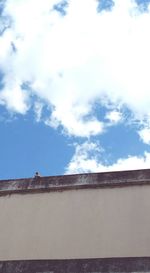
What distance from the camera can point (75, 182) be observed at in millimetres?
7809

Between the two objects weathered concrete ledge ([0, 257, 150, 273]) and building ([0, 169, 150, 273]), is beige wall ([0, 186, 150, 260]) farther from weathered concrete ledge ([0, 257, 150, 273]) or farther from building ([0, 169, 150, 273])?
weathered concrete ledge ([0, 257, 150, 273])

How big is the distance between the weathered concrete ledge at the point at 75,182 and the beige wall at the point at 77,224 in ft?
0.36

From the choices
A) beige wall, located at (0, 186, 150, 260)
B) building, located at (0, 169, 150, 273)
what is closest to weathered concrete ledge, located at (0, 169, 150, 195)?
building, located at (0, 169, 150, 273)

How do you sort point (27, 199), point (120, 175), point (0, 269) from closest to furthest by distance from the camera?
1. point (0, 269)
2. point (120, 175)
3. point (27, 199)

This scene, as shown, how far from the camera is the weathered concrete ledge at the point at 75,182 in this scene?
24.6 ft

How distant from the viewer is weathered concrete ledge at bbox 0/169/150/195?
7508mm

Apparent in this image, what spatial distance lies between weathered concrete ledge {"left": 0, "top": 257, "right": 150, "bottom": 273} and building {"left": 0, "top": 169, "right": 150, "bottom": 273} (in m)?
2.91

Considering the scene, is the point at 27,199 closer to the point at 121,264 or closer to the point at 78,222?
the point at 78,222

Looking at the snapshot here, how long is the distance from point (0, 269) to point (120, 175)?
3.96 m

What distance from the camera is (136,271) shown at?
3.67 metres

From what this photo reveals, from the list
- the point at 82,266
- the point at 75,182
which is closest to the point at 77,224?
the point at 75,182

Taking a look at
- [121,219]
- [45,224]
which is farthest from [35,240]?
[121,219]

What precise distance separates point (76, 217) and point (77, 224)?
0.49 ft

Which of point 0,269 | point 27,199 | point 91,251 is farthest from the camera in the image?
point 27,199
